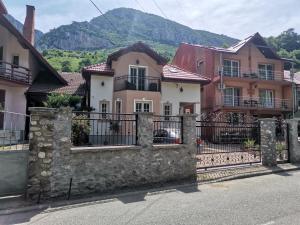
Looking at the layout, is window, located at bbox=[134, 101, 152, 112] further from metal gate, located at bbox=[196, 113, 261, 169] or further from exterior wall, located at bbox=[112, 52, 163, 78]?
metal gate, located at bbox=[196, 113, 261, 169]

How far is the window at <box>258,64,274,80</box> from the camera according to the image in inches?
1114

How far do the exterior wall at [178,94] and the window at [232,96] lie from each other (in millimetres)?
5232

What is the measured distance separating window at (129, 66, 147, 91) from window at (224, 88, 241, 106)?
9121 mm

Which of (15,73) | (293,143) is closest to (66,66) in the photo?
(15,73)

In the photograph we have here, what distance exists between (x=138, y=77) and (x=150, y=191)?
13337mm

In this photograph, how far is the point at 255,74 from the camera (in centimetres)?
2762

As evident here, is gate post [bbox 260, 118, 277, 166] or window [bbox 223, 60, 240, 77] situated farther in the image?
window [bbox 223, 60, 240, 77]

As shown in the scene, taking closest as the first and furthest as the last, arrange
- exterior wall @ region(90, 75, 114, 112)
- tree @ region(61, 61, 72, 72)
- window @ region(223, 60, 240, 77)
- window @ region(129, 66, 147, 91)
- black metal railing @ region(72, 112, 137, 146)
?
black metal railing @ region(72, 112, 137, 146)
exterior wall @ region(90, 75, 114, 112)
window @ region(129, 66, 147, 91)
window @ region(223, 60, 240, 77)
tree @ region(61, 61, 72, 72)

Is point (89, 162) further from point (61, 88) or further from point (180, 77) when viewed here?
point (180, 77)

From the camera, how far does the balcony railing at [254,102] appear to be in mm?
25978

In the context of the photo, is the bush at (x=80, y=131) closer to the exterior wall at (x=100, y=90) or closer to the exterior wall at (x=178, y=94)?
the exterior wall at (x=100, y=90)

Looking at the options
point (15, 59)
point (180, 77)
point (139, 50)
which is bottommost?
point (180, 77)

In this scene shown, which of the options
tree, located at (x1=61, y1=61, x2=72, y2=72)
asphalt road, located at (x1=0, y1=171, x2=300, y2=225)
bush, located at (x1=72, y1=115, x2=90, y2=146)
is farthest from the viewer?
tree, located at (x1=61, y1=61, x2=72, y2=72)

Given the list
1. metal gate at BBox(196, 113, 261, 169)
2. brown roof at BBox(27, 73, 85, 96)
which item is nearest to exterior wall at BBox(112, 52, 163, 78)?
brown roof at BBox(27, 73, 85, 96)
